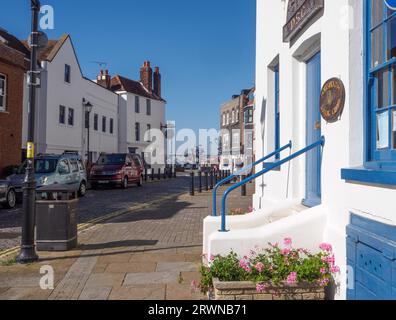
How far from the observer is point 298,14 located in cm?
611

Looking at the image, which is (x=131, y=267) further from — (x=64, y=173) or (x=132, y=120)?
(x=132, y=120)

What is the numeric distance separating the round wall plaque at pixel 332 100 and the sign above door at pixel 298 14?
113 centimetres

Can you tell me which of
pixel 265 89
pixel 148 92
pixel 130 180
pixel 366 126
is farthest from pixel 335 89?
pixel 148 92

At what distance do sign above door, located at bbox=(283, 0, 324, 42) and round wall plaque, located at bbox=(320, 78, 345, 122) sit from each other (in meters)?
1.13

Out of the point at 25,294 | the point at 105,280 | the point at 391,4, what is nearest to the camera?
the point at 391,4

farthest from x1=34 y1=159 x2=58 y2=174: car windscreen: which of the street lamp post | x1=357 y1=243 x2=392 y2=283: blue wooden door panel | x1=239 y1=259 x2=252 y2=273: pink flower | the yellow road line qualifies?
x1=357 y1=243 x2=392 y2=283: blue wooden door panel

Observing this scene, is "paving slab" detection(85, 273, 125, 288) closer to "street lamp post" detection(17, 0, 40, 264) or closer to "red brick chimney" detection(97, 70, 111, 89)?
"street lamp post" detection(17, 0, 40, 264)

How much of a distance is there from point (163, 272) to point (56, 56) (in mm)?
25943

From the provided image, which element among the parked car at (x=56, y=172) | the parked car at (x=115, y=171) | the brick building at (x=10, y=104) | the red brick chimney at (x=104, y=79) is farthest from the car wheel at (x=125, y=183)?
the red brick chimney at (x=104, y=79)

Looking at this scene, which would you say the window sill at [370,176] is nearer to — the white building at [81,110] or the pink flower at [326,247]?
the pink flower at [326,247]

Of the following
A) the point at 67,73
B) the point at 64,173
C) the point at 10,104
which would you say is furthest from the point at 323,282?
the point at 67,73

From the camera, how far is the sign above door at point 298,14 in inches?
213

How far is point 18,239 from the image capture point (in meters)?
8.98

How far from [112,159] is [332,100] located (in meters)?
22.2
